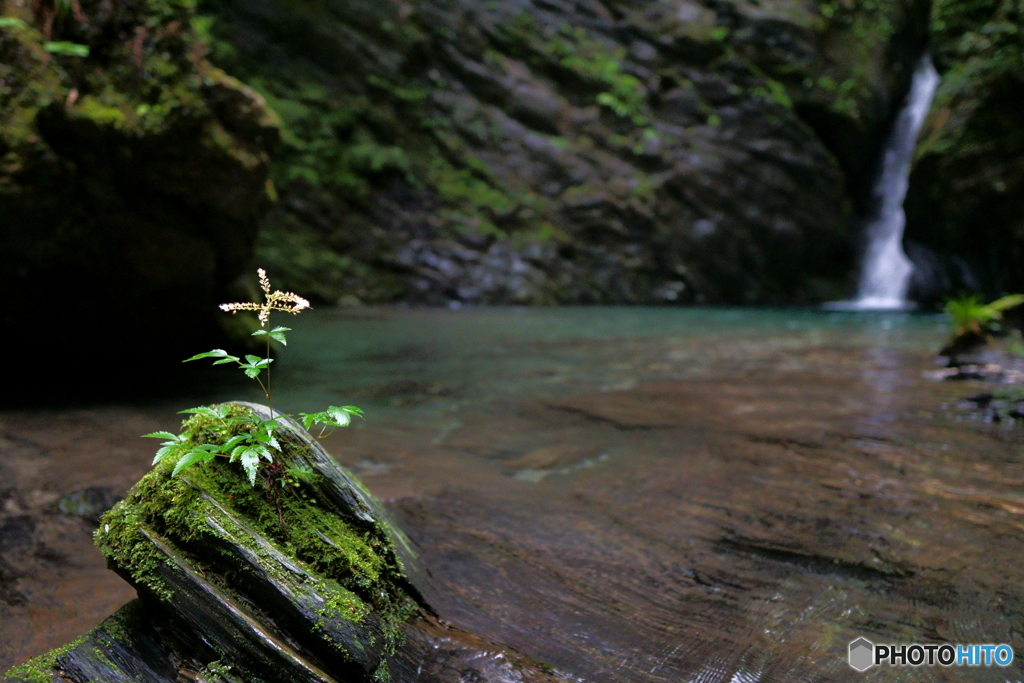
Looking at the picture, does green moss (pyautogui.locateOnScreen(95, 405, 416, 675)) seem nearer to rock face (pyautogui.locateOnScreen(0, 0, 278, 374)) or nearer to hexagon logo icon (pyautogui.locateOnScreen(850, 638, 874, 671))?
hexagon logo icon (pyautogui.locateOnScreen(850, 638, 874, 671))

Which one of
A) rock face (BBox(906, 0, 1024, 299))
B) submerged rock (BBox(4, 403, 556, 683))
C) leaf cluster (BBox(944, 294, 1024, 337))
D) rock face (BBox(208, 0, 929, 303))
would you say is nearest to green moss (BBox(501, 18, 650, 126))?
rock face (BBox(208, 0, 929, 303))

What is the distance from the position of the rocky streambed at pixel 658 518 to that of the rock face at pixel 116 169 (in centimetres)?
116

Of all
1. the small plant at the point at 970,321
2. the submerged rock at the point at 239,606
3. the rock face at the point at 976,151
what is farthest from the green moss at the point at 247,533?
the rock face at the point at 976,151

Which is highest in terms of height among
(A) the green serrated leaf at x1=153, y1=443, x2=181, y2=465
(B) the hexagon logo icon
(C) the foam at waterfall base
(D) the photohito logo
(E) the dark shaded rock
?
(A) the green serrated leaf at x1=153, y1=443, x2=181, y2=465

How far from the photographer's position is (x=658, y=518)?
284 centimetres

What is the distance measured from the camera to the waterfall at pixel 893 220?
753 inches

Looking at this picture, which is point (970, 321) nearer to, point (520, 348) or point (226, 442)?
point (520, 348)

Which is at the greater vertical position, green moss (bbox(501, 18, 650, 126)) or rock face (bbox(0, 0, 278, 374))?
green moss (bbox(501, 18, 650, 126))

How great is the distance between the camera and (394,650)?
1646 millimetres

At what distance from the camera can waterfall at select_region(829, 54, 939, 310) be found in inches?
753

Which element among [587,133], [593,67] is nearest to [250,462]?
[587,133]

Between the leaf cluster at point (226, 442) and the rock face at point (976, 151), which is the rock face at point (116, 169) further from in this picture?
the rock face at point (976, 151)

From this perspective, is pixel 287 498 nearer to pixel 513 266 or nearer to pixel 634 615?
pixel 634 615

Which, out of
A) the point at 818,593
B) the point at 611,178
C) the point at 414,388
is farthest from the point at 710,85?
the point at 818,593
